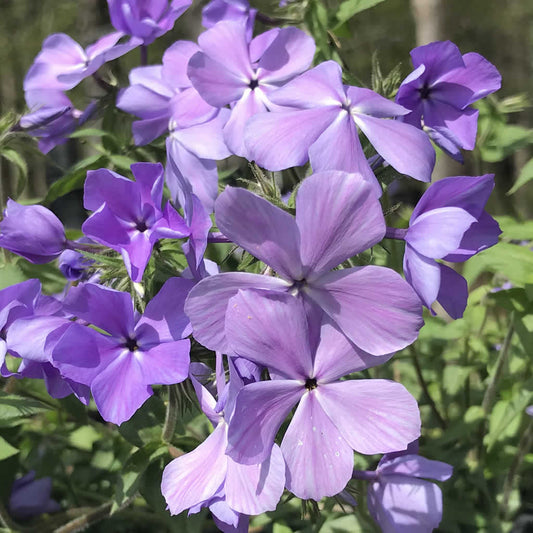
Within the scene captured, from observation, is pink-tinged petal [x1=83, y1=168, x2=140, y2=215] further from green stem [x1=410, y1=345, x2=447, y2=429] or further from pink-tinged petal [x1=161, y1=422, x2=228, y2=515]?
green stem [x1=410, y1=345, x2=447, y2=429]

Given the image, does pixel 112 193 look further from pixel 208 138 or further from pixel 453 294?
pixel 453 294

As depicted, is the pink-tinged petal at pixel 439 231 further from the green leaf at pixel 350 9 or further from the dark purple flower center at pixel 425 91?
the green leaf at pixel 350 9

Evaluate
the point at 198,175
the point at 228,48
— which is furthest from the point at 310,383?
the point at 228,48

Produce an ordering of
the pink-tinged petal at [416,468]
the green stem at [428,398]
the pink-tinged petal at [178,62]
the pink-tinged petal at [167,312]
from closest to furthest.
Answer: the pink-tinged petal at [167,312] < the pink-tinged petal at [416,468] < the pink-tinged petal at [178,62] < the green stem at [428,398]

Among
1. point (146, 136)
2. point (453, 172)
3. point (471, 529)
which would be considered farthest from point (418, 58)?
point (453, 172)

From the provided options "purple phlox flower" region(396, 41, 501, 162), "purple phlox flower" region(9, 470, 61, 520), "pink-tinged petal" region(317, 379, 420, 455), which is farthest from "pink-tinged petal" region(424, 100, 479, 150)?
"purple phlox flower" region(9, 470, 61, 520)

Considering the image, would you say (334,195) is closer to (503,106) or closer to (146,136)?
(146,136)

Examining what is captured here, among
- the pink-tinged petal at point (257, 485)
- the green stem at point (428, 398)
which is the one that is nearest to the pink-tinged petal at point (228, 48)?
the pink-tinged petal at point (257, 485)
